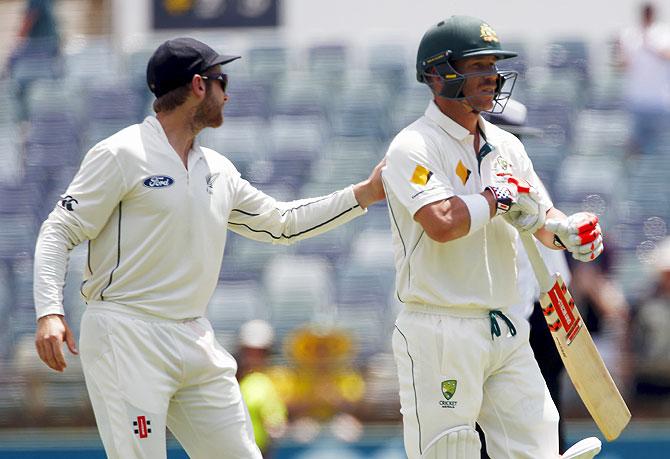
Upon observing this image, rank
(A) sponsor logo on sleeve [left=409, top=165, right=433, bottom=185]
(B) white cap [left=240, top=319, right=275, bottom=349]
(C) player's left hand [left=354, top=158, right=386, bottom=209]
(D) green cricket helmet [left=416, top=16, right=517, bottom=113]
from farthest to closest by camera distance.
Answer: (B) white cap [left=240, top=319, right=275, bottom=349]
(C) player's left hand [left=354, top=158, right=386, bottom=209]
(D) green cricket helmet [left=416, top=16, right=517, bottom=113]
(A) sponsor logo on sleeve [left=409, top=165, right=433, bottom=185]

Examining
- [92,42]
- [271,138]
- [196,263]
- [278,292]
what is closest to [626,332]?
[278,292]

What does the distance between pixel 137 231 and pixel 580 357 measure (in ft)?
5.07

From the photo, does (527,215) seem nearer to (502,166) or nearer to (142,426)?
(502,166)

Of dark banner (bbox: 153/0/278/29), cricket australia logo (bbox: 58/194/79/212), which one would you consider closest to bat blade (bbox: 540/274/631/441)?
cricket australia logo (bbox: 58/194/79/212)

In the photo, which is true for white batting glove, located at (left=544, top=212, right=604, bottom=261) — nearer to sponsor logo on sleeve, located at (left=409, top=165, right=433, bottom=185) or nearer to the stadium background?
sponsor logo on sleeve, located at (left=409, top=165, right=433, bottom=185)

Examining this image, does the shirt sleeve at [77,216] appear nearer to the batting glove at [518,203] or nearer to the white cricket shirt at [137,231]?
the white cricket shirt at [137,231]

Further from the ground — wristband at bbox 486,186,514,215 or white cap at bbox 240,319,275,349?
wristband at bbox 486,186,514,215

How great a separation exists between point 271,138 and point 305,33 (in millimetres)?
1619

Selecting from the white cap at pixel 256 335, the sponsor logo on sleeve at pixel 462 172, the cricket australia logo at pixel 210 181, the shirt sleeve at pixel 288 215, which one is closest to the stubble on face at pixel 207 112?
the cricket australia logo at pixel 210 181

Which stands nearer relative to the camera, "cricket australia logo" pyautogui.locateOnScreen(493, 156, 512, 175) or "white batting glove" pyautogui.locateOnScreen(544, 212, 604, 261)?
"white batting glove" pyautogui.locateOnScreen(544, 212, 604, 261)

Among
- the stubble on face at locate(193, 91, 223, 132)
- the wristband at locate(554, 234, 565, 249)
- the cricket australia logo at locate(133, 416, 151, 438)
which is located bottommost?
the cricket australia logo at locate(133, 416, 151, 438)

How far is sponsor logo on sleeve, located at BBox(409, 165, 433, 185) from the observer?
14.0 ft

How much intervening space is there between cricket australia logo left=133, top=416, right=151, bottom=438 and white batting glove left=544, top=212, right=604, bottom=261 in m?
1.42

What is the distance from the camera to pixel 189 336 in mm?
4492
